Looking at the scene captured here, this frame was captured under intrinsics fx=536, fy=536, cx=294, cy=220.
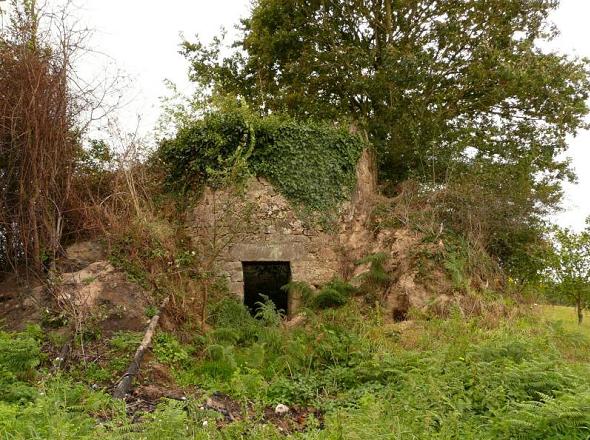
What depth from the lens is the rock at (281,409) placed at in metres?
5.95

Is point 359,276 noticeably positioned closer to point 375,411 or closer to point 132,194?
point 132,194

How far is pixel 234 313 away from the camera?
9.30m

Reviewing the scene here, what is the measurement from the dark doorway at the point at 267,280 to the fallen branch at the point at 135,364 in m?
3.19

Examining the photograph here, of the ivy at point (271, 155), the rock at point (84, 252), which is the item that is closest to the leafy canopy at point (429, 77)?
the ivy at point (271, 155)

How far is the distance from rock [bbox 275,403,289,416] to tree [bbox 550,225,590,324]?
26.6 feet

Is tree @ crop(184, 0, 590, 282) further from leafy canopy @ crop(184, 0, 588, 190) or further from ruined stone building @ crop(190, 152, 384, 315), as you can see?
ruined stone building @ crop(190, 152, 384, 315)

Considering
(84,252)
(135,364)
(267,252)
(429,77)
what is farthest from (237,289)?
(429,77)

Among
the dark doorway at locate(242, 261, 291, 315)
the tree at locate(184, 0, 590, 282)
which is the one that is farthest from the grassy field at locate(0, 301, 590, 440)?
the tree at locate(184, 0, 590, 282)

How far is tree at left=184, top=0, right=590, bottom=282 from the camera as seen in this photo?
1259 cm

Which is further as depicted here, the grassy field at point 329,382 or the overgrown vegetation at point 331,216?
the overgrown vegetation at point 331,216

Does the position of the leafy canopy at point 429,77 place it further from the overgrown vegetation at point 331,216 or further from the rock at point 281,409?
the rock at point 281,409

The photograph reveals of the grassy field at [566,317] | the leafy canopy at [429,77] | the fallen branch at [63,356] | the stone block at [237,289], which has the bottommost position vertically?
the grassy field at [566,317]

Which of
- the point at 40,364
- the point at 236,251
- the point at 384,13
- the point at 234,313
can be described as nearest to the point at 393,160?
the point at 384,13

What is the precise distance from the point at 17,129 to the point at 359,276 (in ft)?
20.2
